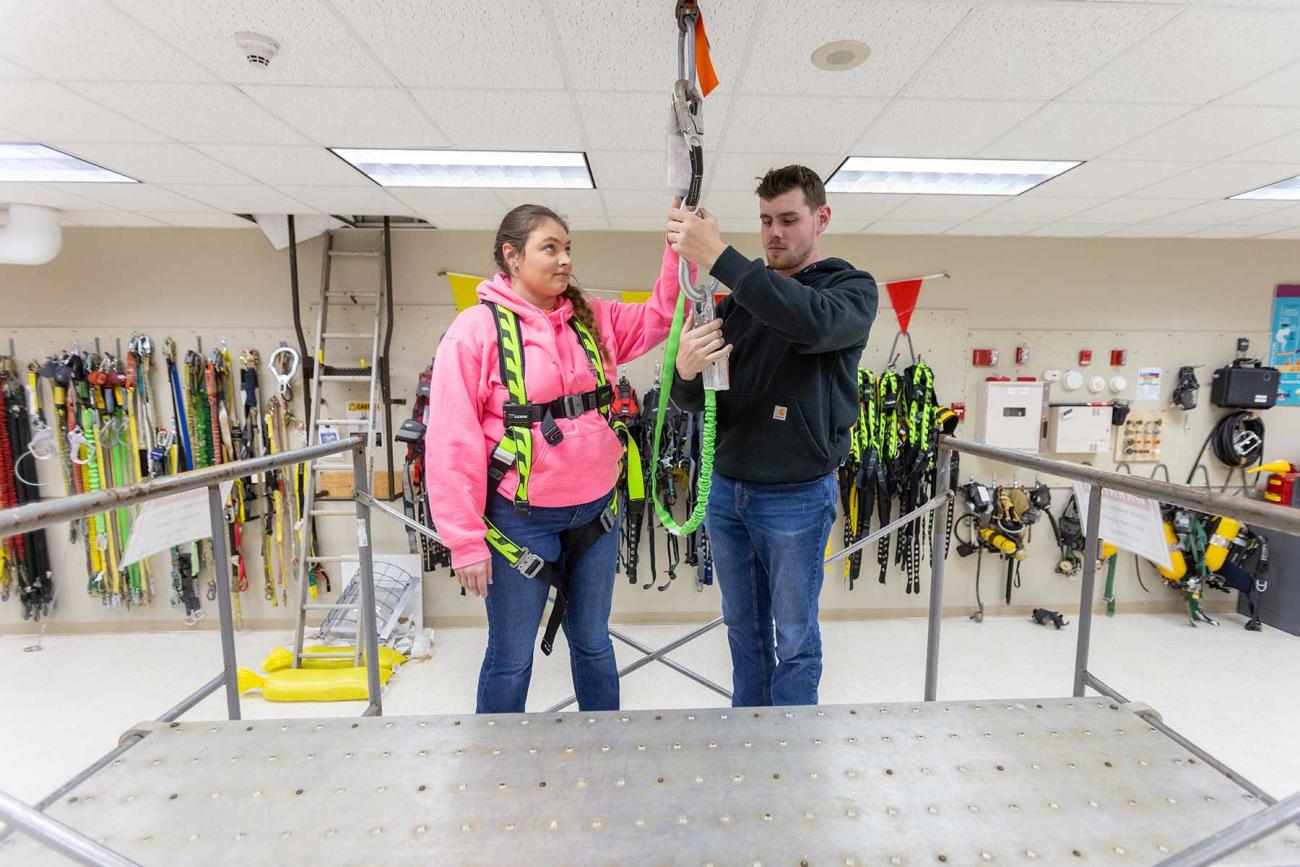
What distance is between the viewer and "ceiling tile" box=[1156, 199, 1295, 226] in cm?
313

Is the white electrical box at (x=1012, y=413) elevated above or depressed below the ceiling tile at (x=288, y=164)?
below

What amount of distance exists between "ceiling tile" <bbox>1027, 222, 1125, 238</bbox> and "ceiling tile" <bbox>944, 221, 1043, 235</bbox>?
0.31ft

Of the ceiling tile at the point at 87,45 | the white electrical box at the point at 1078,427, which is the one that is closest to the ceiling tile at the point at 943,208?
the white electrical box at the point at 1078,427

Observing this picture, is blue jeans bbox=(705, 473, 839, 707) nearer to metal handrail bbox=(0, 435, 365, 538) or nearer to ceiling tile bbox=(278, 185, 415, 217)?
metal handrail bbox=(0, 435, 365, 538)

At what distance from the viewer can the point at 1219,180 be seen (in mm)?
2736

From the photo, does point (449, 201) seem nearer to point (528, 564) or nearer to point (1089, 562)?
point (528, 564)

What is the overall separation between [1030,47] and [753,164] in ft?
3.67

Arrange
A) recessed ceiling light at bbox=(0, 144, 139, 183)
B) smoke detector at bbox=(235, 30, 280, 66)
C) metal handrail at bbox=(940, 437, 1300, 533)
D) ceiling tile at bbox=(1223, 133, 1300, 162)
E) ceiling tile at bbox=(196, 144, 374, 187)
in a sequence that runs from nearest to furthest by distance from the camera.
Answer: metal handrail at bbox=(940, 437, 1300, 533) < smoke detector at bbox=(235, 30, 280, 66) < ceiling tile at bbox=(1223, 133, 1300, 162) < ceiling tile at bbox=(196, 144, 374, 187) < recessed ceiling light at bbox=(0, 144, 139, 183)

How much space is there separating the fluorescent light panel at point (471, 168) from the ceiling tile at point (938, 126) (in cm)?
124

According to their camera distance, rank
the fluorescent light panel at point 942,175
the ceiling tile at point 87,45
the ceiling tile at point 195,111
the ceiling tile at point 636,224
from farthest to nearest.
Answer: the ceiling tile at point 636,224 → the fluorescent light panel at point 942,175 → the ceiling tile at point 195,111 → the ceiling tile at point 87,45

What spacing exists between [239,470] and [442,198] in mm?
2101

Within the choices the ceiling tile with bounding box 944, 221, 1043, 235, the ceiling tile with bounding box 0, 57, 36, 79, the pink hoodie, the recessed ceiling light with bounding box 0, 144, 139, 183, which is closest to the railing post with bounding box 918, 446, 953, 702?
the pink hoodie

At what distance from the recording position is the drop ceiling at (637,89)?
61.8 inches

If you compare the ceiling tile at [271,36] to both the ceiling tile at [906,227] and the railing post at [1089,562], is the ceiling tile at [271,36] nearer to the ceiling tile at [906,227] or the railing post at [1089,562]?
the railing post at [1089,562]
